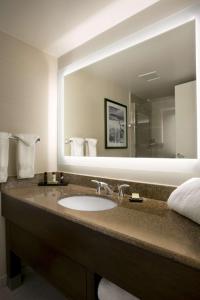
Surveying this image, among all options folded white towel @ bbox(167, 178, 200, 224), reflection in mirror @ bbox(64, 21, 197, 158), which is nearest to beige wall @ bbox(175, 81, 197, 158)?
reflection in mirror @ bbox(64, 21, 197, 158)

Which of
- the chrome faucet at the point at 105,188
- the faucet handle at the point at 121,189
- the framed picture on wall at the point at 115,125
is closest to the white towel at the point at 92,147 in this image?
the framed picture on wall at the point at 115,125

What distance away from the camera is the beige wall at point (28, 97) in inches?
59.8

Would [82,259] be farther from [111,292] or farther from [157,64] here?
[157,64]

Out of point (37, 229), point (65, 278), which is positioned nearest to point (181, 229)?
point (65, 278)

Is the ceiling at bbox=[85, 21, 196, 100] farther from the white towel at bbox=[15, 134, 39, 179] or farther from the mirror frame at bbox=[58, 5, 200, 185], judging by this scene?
the white towel at bbox=[15, 134, 39, 179]

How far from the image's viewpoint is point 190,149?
1115mm

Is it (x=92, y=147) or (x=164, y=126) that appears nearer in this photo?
(x=164, y=126)

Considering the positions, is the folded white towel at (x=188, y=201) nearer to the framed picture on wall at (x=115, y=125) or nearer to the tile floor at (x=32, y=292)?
the framed picture on wall at (x=115, y=125)

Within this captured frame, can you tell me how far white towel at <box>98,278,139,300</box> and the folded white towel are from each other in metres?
0.41

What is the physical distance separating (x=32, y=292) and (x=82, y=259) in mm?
900

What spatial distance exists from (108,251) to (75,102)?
1.40 metres

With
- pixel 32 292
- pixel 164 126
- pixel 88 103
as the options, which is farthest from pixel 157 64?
pixel 32 292

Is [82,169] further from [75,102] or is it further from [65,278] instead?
[65,278]

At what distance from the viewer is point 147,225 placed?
30.9 inches
